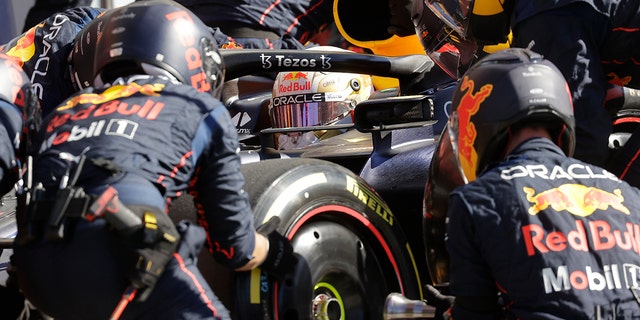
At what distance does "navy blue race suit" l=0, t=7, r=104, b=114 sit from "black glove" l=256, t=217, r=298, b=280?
Result: 1.70m

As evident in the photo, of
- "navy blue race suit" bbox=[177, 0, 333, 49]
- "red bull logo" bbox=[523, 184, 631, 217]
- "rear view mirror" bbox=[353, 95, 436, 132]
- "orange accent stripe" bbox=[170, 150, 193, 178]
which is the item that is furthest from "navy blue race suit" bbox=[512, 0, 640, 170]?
"navy blue race suit" bbox=[177, 0, 333, 49]

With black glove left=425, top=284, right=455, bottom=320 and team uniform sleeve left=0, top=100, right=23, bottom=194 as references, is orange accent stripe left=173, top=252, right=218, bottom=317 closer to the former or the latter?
black glove left=425, top=284, right=455, bottom=320

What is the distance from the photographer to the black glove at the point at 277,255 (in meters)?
3.00

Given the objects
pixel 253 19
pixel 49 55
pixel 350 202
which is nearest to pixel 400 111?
pixel 350 202

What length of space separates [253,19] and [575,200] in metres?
3.81

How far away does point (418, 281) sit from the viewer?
3.60 metres

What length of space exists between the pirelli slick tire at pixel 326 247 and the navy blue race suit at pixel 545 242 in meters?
0.60

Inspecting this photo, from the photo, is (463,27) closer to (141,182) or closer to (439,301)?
(439,301)

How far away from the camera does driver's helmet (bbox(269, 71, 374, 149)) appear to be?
6.06 metres

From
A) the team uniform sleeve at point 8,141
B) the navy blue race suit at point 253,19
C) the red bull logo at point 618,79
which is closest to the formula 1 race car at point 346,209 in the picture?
the team uniform sleeve at point 8,141

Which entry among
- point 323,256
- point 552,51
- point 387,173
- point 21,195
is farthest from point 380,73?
point 21,195

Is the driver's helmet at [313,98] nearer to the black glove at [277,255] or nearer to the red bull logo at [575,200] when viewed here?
the black glove at [277,255]

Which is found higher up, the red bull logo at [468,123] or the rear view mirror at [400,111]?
the red bull logo at [468,123]

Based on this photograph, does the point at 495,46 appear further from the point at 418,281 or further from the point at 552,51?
the point at 418,281
